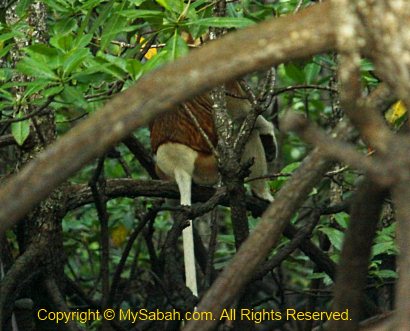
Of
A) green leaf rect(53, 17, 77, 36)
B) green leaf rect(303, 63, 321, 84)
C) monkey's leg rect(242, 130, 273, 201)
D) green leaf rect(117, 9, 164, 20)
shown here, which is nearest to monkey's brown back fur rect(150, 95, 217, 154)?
monkey's leg rect(242, 130, 273, 201)

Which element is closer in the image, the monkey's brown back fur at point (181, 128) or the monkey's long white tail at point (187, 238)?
the monkey's long white tail at point (187, 238)

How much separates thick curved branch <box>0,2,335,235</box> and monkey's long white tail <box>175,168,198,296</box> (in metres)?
2.00

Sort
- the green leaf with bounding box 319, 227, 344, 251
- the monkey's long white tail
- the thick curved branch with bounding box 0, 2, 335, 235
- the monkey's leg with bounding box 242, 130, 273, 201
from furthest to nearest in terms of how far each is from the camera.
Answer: the monkey's leg with bounding box 242, 130, 273, 201
the monkey's long white tail
the green leaf with bounding box 319, 227, 344, 251
the thick curved branch with bounding box 0, 2, 335, 235

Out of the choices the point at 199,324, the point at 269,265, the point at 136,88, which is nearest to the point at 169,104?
the point at 136,88

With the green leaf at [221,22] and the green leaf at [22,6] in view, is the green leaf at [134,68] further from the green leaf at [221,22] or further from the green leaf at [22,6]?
the green leaf at [22,6]

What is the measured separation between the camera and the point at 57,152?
1.81 meters

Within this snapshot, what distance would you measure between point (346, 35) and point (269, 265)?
172 centimetres

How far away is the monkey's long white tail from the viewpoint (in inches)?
157

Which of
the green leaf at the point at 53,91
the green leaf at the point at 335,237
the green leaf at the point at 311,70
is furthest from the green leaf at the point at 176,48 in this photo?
the green leaf at the point at 335,237

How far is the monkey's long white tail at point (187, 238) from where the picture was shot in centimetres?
398

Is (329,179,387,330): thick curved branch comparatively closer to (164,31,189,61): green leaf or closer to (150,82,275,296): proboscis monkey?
(164,31,189,61): green leaf

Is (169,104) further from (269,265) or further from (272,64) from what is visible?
(269,265)

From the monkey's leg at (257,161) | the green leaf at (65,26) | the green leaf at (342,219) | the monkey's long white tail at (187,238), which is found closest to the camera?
the green leaf at (65,26)

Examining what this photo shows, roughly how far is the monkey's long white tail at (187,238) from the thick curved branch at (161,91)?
1996 mm
